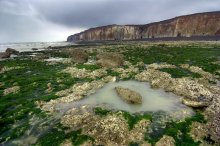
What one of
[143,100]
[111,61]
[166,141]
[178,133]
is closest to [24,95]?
[143,100]

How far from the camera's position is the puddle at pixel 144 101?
2975 centimetres

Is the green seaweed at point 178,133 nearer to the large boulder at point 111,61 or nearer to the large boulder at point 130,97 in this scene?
the large boulder at point 130,97

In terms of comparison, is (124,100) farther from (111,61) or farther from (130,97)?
(111,61)

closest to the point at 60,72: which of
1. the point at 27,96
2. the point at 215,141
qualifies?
the point at 27,96

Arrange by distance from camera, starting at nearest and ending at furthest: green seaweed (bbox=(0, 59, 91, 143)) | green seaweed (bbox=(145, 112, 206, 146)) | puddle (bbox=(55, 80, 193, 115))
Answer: green seaweed (bbox=(145, 112, 206, 146)) < green seaweed (bbox=(0, 59, 91, 143)) < puddle (bbox=(55, 80, 193, 115))

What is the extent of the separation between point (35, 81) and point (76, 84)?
8.54 meters

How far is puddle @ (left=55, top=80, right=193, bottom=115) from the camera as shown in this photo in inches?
1171

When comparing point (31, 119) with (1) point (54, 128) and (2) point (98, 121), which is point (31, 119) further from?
(2) point (98, 121)

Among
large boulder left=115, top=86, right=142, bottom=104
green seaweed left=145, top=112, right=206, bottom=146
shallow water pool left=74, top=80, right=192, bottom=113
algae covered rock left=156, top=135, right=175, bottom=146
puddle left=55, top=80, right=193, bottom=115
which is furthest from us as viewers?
large boulder left=115, top=86, right=142, bottom=104

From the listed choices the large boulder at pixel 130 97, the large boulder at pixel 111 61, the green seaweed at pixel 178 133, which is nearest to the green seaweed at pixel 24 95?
the large boulder at pixel 130 97

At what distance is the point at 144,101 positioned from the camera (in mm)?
32406

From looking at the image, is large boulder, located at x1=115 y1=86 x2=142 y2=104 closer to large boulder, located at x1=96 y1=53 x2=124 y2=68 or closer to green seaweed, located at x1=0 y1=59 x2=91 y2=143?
green seaweed, located at x1=0 y1=59 x2=91 y2=143

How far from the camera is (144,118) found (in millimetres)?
26781

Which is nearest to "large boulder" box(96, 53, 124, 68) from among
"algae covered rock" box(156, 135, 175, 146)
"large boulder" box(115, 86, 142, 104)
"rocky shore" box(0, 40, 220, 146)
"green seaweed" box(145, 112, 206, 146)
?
"rocky shore" box(0, 40, 220, 146)
